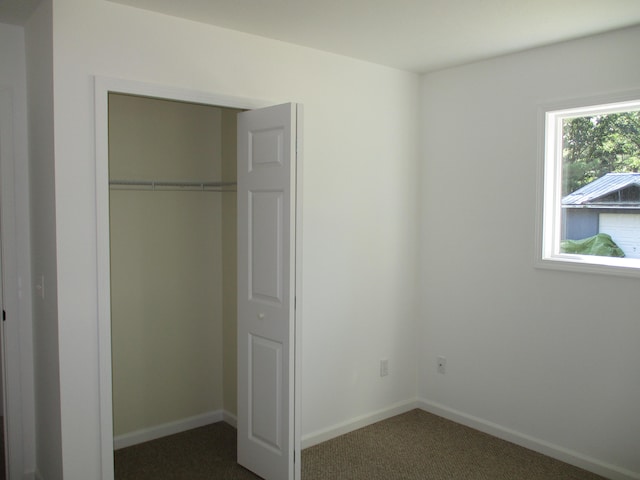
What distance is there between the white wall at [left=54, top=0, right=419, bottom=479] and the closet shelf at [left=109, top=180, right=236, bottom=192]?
0.76 m

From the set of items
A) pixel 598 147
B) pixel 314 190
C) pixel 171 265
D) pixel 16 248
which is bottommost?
pixel 171 265

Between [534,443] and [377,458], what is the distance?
3.36 ft

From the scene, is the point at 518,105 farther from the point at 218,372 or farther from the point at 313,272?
the point at 218,372

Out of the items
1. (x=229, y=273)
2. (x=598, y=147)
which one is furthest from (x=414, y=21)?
(x=229, y=273)

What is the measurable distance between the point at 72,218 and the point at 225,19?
4.23ft

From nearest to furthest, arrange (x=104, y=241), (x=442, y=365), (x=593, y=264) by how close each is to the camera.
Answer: (x=104, y=241) → (x=593, y=264) → (x=442, y=365)

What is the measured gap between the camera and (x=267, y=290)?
10.0 ft

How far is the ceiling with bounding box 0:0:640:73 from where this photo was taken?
265 cm

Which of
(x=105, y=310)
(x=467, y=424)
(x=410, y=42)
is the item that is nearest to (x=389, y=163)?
(x=410, y=42)

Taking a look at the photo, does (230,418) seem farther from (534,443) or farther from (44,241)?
(534,443)

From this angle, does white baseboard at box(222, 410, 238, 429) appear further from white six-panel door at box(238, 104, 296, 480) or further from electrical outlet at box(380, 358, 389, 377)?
electrical outlet at box(380, 358, 389, 377)

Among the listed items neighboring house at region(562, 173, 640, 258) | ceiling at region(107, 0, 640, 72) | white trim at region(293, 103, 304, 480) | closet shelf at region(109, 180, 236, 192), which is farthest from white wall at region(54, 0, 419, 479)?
neighboring house at region(562, 173, 640, 258)

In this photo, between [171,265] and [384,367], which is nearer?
[171,265]

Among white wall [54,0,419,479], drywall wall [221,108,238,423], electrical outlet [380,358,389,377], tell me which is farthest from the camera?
electrical outlet [380,358,389,377]
